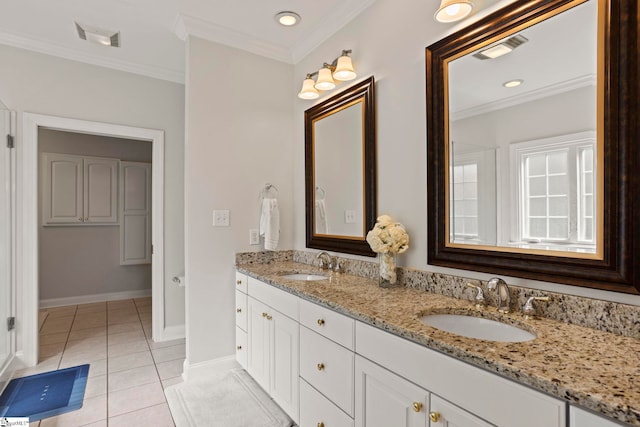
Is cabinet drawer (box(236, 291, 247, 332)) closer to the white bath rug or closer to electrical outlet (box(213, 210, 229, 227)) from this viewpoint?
the white bath rug

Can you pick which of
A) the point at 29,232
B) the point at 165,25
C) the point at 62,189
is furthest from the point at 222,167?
the point at 62,189

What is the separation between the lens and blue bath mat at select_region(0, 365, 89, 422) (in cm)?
208

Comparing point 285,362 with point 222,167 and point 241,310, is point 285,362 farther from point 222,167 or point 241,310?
point 222,167

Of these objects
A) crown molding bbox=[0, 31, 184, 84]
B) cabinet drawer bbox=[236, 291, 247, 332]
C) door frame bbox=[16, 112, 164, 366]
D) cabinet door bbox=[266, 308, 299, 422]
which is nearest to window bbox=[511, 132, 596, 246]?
cabinet door bbox=[266, 308, 299, 422]

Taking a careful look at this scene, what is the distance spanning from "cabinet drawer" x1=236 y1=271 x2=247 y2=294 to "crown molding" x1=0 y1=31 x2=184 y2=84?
2121mm

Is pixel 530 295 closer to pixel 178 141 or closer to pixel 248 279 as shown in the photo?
pixel 248 279

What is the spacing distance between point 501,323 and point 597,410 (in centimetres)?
57

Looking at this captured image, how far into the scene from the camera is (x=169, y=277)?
328 cm

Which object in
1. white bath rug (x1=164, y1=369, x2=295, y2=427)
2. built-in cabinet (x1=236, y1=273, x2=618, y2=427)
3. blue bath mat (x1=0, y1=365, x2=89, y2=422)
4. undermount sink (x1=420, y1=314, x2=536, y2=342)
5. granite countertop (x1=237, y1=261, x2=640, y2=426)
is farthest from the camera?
blue bath mat (x1=0, y1=365, x2=89, y2=422)

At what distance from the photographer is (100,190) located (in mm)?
4648

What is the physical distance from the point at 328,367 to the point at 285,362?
443mm

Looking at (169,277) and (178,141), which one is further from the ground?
(178,141)

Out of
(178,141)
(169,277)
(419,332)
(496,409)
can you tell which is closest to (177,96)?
(178,141)

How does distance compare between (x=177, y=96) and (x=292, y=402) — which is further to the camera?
(x=177, y=96)
